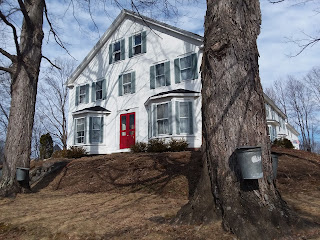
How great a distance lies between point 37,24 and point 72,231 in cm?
761

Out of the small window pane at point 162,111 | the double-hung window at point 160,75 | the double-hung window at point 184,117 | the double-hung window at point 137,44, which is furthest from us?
the double-hung window at point 137,44

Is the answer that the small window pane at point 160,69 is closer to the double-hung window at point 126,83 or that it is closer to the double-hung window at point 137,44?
the double-hung window at point 126,83

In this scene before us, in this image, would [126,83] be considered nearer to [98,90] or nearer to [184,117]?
[98,90]

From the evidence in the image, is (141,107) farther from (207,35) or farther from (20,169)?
(207,35)

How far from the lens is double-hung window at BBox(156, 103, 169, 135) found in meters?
14.0

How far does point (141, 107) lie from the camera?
1574 cm

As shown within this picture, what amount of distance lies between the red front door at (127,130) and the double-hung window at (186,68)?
12.7 ft

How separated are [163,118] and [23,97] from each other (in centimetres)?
747

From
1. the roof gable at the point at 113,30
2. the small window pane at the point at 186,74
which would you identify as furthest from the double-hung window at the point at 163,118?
the roof gable at the point at 113,30

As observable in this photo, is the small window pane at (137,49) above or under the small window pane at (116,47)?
under

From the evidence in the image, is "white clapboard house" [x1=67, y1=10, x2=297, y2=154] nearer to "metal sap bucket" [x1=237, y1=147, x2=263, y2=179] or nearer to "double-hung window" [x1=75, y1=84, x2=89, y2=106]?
"double-hung window" [x1=75, y1=84, x2=89, y2=106]

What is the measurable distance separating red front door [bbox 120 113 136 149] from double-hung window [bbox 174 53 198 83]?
3.86 metres

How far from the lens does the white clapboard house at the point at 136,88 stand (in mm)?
13703

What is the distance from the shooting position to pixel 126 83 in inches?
667
